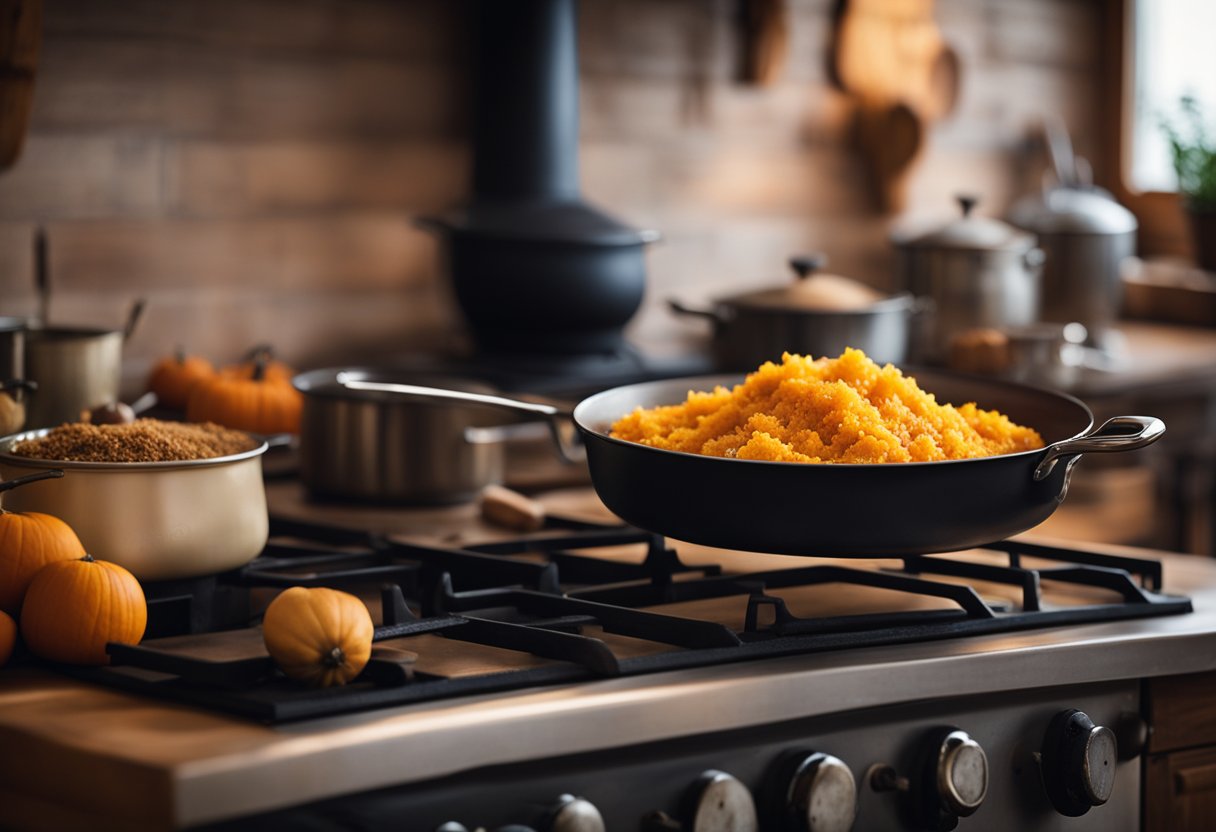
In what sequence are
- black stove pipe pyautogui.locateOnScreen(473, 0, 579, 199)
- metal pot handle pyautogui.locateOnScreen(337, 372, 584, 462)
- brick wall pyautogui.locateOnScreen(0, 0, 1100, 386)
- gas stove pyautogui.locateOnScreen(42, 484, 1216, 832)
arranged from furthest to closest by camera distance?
black stove pipe pyautogui.locateOnScreen(473, 0, 579, 199)
brick wall pyautogui.locateOnScreen(0, 0, 1100, 386)
metal pot handle pyautogui.locateOnScreen(337, 372, 584, 462)
gas stove pyautogui.locateOnScreen(42, 484, 1216, 832)

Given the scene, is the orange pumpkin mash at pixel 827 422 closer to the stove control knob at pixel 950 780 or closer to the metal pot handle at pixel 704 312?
the stove control knob at pixel 950 780

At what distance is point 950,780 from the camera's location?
113 cm

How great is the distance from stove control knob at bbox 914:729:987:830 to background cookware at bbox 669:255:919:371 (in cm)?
107

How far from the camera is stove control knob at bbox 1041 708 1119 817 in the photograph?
3.91 feet

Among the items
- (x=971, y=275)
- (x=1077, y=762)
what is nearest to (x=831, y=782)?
(x=1077, y=762)

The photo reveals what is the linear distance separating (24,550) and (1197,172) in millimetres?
2628

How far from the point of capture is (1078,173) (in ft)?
11.4

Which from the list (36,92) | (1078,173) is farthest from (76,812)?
(1078,173)

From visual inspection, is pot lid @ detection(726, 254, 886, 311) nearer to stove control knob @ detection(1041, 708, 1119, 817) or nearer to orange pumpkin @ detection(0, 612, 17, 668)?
stove control knob @ detection(1041, 708, 1119, 817)

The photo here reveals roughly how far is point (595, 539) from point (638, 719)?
49 centimetres

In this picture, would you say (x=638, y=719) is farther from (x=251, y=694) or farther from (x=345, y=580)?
(x=345, y=580)

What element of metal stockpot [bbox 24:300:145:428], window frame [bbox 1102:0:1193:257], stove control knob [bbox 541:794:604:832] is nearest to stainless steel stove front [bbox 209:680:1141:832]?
stove control knob [bbox 541:794:604:832]

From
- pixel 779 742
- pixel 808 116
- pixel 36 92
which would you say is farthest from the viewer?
pixel 808 116

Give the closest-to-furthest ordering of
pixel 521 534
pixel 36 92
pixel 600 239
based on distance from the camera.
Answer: pixel 521 534, pixel 36 92, pixel 600 239
